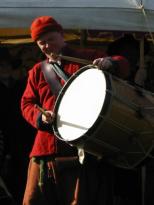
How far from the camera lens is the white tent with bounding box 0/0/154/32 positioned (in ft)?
15.2

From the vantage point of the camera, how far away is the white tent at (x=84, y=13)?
15.2ft

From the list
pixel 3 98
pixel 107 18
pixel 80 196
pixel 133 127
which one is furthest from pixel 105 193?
pixel 3 98

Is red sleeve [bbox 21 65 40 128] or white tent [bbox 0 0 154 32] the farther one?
white tent [bbox 0 0 154 32]

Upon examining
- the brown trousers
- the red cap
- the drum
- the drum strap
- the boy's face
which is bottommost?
the brown trousers

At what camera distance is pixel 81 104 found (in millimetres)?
3771

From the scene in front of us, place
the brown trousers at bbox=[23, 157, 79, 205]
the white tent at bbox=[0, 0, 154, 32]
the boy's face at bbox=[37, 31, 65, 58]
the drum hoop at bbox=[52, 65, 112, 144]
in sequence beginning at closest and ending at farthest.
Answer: the drum hoop at bbox=[52, 65, 112, 144]
the boy's face at bbox=[37, 31, 65, 58]
the brown trousers at bbox=[23, 157, 79, 205]
the white tent at bbox=[0, 0, 154, 32]

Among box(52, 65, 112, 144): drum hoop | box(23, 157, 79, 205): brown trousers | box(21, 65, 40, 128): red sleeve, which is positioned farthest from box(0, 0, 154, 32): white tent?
box(23, 157, 79, 205): brown trousers

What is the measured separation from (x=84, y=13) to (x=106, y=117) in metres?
1.32

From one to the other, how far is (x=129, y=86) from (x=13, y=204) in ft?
7.64

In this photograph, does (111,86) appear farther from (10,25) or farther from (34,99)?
(10,25)

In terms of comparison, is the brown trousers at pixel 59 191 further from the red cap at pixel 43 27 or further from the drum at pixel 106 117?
the red cap at pixel 43 27

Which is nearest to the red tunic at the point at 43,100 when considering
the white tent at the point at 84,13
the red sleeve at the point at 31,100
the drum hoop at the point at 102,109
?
the red sleeve at the point at 31,100

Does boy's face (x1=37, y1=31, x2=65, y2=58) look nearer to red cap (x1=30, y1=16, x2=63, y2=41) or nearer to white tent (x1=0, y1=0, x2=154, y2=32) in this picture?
red cap (x1=30, y1=16, x2=63, y2=41)

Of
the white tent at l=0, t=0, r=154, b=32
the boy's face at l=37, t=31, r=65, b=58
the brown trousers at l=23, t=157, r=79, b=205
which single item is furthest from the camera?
the white tent at l=0, t=0, r=154, b=32
